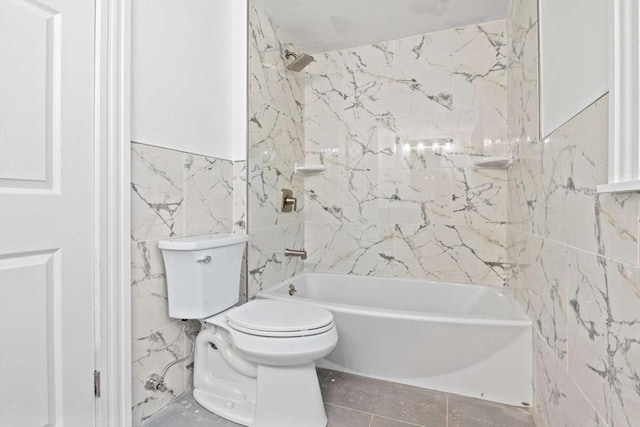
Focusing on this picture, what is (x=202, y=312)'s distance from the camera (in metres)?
1.43

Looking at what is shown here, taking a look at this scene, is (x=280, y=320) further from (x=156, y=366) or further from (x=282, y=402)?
(x=156, y=366)

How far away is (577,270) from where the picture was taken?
0.92 meters

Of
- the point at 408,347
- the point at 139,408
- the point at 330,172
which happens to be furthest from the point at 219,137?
the point at 408,347

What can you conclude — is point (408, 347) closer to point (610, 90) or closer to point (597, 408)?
point (597, 408)

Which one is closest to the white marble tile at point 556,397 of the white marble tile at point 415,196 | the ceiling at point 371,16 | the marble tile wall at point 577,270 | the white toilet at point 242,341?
the marble tile wall at point 577,270

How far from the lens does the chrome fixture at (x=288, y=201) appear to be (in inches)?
92.7

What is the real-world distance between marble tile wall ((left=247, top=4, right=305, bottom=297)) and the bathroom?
18mm

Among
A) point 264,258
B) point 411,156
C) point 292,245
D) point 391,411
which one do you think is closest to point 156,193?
point 264,258

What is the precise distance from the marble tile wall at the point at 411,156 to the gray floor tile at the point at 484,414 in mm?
932

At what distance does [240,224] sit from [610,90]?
171cm

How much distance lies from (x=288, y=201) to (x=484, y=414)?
173 cm

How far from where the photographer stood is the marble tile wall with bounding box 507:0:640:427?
675 millimetres

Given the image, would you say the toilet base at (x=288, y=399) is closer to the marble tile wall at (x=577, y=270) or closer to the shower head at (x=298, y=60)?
the marble tile wall at (x=577, y=270)

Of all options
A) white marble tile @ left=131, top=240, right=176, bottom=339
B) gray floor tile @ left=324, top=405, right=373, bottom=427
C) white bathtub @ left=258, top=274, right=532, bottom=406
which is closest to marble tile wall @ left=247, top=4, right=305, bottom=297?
white bathtub @ left=258, top=274, right=532, bottom=406
